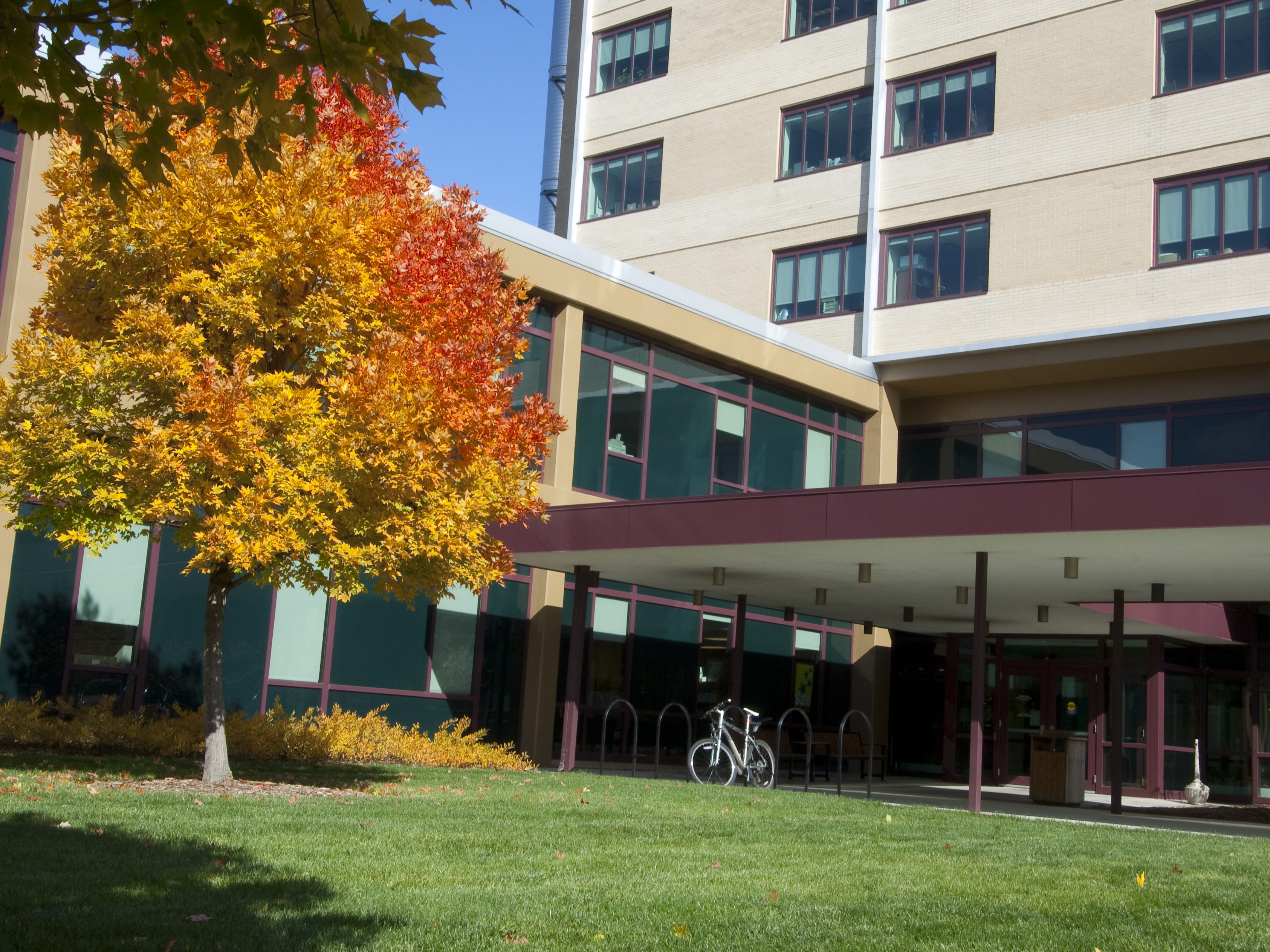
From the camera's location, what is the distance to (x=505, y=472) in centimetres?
1373

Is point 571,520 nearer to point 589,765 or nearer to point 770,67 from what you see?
point 589,765

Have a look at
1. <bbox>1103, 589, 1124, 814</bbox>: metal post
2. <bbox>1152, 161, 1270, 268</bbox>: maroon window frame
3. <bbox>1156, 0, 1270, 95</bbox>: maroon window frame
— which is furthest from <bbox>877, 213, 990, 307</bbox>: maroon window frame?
<bbox>1103, 589, 1124, 814</bbox>: metal post

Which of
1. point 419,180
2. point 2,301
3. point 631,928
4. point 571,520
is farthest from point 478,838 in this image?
point 2,301

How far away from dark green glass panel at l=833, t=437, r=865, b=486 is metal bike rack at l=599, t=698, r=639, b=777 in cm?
777

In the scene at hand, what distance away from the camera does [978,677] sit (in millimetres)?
15844

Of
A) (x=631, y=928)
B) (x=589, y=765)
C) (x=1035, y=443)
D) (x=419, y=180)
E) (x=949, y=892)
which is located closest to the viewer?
(x=631, y=928)

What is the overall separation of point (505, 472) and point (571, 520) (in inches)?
176

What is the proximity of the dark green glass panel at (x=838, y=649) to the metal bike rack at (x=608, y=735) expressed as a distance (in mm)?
5897

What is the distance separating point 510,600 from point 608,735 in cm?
315

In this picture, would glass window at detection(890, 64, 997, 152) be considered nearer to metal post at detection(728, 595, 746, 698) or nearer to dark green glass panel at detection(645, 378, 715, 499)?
dark green glass panel at detection(645, 378, 715, 499)

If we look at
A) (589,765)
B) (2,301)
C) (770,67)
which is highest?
(770,67)

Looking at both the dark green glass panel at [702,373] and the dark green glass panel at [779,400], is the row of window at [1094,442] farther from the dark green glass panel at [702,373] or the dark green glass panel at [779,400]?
the dark green glass panel at [702,373]

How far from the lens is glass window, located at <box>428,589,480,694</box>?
67.5 feet

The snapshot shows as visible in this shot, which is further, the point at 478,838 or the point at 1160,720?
the point at 1160,720
